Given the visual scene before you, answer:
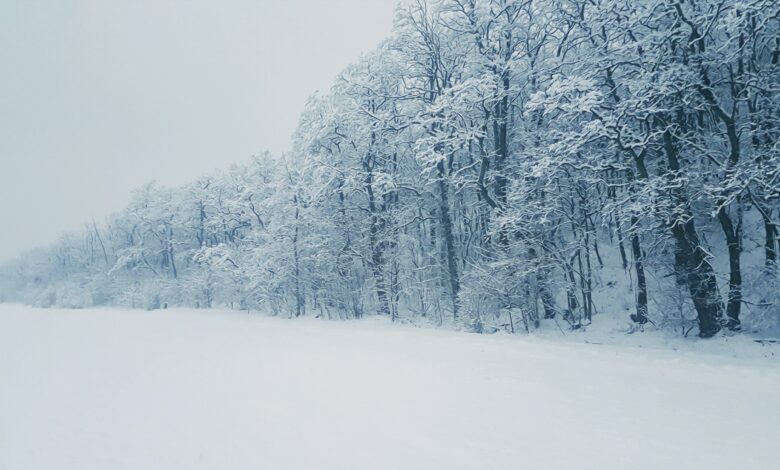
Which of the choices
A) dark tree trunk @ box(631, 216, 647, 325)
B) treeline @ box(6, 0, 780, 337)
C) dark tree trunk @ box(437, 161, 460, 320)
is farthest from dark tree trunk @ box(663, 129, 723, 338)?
dark tree trunk @ box(437, 161, 460, 320)

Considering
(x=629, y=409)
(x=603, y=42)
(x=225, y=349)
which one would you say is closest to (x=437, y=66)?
(x=603, y=42)

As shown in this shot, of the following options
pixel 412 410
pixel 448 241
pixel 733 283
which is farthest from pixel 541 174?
pixel 412 410

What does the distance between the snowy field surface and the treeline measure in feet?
9.22

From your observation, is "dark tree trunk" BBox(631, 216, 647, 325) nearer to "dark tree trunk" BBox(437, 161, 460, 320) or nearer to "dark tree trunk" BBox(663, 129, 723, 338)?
"dark tree trunk" BBox(663, 129, 723, 338)

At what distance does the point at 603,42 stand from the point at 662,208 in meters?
5.59

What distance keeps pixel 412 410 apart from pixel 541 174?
908 cm

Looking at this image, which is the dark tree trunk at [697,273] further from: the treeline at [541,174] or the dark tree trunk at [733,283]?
the dark tree trunk at [733,283]

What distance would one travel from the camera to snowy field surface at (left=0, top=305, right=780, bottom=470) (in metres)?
5.01

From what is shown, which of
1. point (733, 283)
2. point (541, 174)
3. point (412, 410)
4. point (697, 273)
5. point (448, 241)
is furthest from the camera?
point (448, 241)

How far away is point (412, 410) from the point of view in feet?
21.6

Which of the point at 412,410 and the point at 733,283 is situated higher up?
the point at 733,283

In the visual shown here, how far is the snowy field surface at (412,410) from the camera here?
5008 mm

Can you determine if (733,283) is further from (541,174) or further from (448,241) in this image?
(448,241)

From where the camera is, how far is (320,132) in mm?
22672
